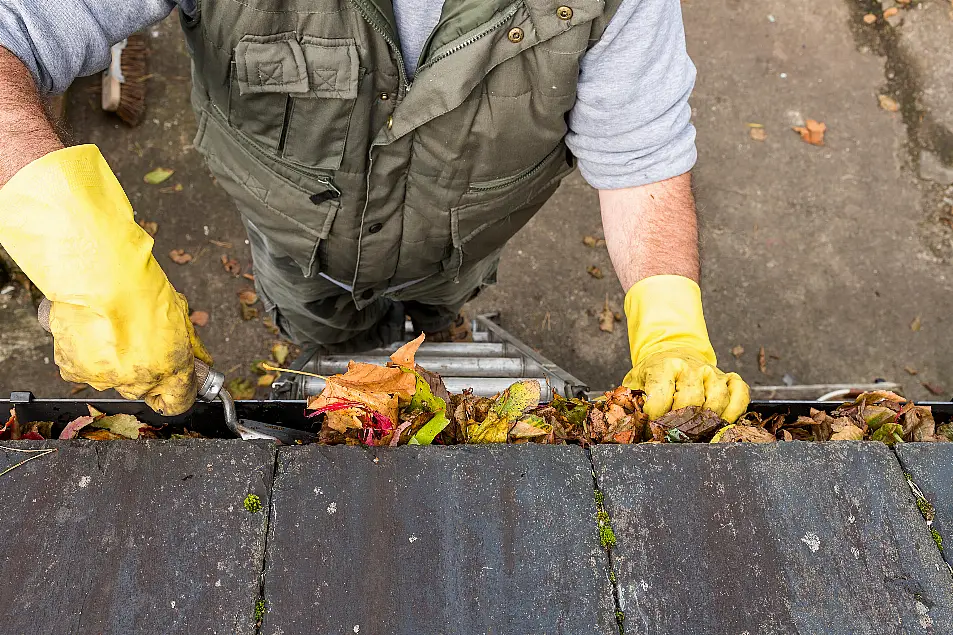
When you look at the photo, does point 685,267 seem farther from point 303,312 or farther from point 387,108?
point 303,312

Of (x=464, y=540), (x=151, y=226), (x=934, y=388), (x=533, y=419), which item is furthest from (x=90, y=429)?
(x=934, y=388)

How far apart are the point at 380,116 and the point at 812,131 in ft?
12.9

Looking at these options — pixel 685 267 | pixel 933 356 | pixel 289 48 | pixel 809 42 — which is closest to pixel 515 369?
pixel 685 267

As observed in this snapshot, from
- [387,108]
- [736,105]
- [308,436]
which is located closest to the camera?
[308,436]

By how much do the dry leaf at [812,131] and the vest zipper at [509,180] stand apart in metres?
3.31

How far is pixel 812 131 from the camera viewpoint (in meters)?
4.74

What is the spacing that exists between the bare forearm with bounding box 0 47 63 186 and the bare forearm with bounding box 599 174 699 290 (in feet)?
5.12

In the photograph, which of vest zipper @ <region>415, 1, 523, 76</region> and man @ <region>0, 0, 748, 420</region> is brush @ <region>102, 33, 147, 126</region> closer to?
man @ <region>0, 0, 748, 420</region>

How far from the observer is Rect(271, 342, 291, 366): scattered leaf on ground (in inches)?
155

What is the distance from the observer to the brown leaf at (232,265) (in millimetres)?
4129

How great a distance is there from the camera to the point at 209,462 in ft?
4.36

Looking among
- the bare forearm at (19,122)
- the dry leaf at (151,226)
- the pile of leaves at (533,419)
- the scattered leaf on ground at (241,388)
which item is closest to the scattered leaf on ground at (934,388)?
the pile of leaves at (533,419)

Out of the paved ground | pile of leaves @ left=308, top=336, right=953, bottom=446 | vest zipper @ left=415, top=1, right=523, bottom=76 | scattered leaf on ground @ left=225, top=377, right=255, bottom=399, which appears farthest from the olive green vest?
the paved ground

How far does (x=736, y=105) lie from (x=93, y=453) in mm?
4747
